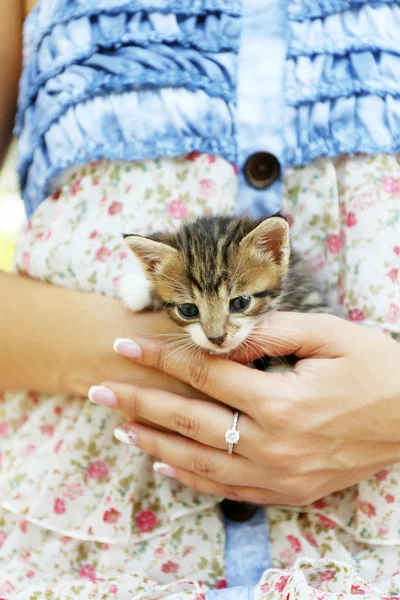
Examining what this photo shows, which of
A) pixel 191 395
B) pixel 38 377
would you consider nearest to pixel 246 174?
pixel 191 395

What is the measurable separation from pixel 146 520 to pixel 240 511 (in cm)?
21

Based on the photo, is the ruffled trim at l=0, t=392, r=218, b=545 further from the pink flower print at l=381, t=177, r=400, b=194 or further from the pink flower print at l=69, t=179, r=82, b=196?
the pink flower print at l=381, t=177, r=400, b=194

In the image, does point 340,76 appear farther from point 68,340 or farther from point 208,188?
Answer: point 68,340

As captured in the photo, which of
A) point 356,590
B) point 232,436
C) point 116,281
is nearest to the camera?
point 356,590

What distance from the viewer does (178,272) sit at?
51.1 inches

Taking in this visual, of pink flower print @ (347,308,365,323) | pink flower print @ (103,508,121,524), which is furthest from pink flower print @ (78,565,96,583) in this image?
pink flower print @ (347,308,365,323)

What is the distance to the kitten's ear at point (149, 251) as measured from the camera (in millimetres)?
1192

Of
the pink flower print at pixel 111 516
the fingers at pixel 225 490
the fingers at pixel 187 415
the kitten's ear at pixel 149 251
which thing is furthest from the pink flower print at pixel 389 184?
the pink flower print at pixel 111 516

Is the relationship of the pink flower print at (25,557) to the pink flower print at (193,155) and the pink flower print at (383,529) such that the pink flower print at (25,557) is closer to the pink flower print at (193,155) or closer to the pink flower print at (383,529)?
the pink flower print at (383,529)

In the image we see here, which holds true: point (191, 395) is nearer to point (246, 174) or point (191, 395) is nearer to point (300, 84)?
point (246, 174)

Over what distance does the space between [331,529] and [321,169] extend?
83cm

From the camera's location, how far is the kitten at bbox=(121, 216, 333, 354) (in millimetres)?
1235

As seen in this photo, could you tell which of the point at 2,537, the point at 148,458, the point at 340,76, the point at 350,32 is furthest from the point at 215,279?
the point at 2,537

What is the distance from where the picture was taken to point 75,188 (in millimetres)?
1379
